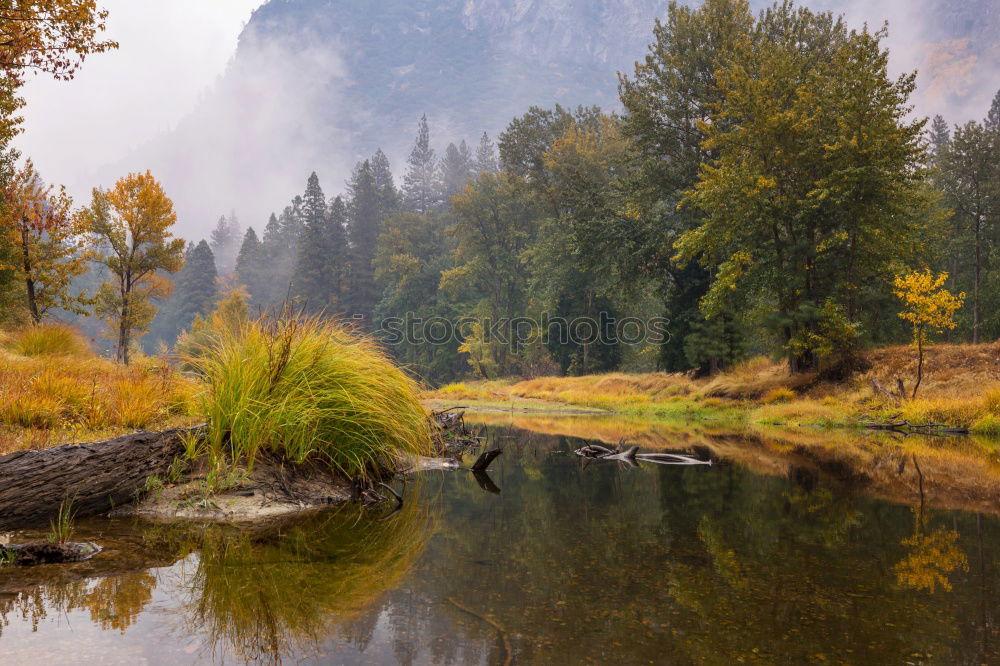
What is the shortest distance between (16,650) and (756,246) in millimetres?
22647

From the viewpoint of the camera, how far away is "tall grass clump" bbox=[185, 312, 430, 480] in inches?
241

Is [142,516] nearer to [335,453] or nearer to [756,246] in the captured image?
[335,453]

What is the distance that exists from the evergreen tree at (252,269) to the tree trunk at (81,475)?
9669cm

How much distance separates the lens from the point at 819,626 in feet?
9.62

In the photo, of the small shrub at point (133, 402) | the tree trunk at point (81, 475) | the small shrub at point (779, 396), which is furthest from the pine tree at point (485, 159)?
A: the tree trunk at point (81, 475)

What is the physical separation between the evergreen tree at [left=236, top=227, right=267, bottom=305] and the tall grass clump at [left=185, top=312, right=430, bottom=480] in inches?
3759

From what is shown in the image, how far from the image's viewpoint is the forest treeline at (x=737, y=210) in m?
19.3

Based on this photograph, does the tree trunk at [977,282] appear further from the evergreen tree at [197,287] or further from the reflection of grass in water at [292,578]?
the evergreen tree at [197,287]

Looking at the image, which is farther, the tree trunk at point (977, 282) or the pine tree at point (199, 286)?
the pine tree at point (199, 286)

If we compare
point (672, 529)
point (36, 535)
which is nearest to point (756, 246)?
point (672, 529)

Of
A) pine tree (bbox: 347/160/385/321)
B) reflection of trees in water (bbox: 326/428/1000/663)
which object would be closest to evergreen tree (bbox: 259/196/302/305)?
pine tree (bbox: 347/160/385/321)

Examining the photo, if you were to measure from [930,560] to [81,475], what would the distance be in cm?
641

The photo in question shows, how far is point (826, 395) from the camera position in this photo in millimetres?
18938

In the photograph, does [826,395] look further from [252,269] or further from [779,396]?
[252,269]
